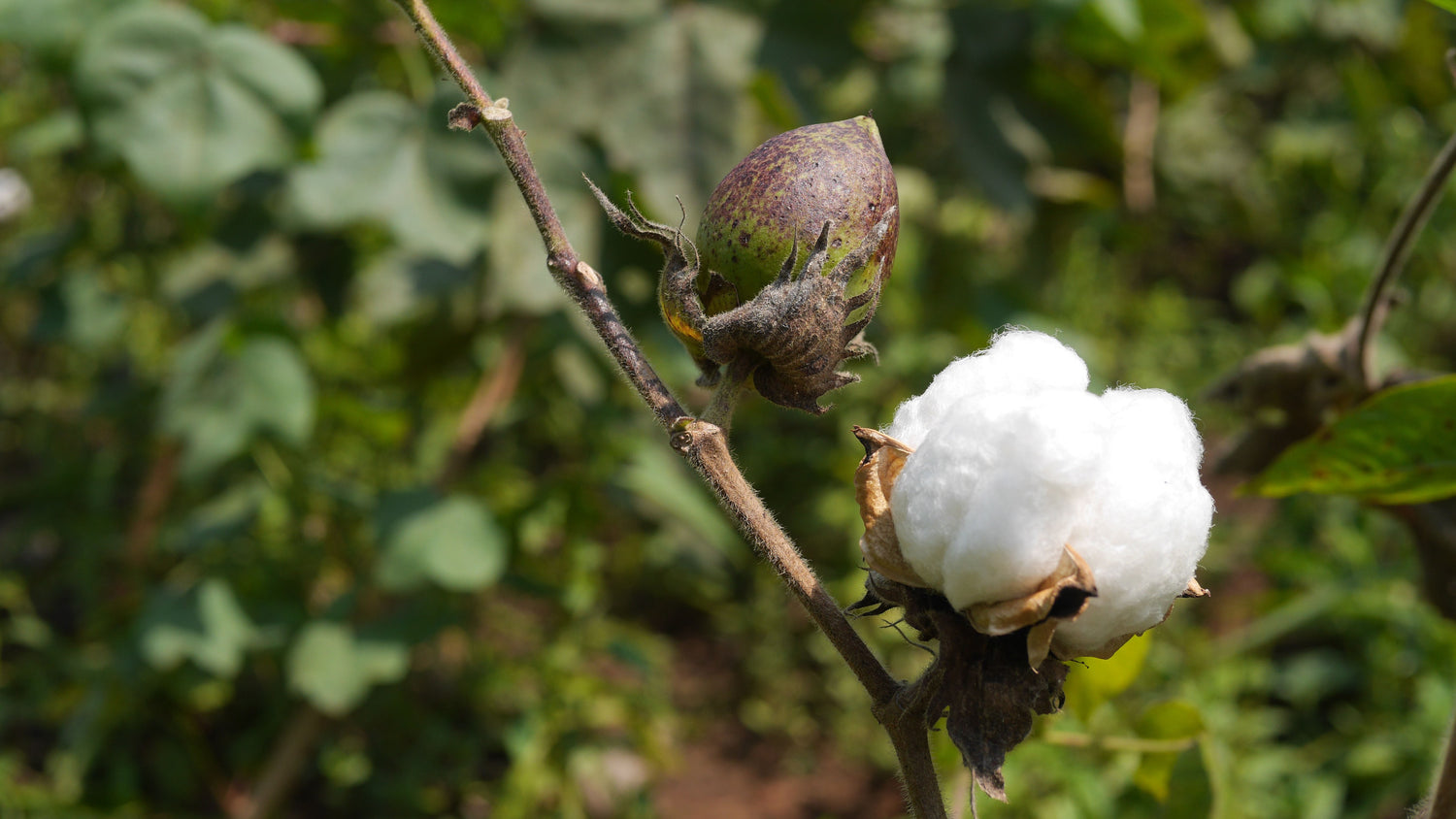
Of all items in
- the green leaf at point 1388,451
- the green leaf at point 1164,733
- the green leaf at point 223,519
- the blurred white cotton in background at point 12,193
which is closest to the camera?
the green leaf at point 1388,451

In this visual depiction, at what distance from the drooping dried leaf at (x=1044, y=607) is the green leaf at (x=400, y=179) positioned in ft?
4.14

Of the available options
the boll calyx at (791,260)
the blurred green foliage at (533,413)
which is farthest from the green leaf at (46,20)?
the boll calyx at (791,260)

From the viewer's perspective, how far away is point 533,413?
230 cm

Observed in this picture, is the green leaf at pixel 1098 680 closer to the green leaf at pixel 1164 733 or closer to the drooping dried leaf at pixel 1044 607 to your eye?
the green leaf at pixel 1164 733

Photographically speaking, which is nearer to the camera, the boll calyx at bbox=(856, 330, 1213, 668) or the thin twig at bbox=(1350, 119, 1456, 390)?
the boll calyx at bbox=(856, 330, 1213, 668)

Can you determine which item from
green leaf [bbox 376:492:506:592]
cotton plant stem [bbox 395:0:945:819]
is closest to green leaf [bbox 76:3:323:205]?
green leaf [bbox 376:492:506:592]

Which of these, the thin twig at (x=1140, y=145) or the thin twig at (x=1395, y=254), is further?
the thin twig at (x=1140, y=145)

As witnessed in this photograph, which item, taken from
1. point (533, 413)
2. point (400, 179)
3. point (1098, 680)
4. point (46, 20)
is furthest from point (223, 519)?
point (1098, 680)

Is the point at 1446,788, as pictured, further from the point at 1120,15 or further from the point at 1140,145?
the point at 1140,145

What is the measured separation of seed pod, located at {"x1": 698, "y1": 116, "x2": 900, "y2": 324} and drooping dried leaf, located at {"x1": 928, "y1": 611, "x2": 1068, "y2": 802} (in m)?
0.20

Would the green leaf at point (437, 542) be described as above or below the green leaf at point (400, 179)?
below

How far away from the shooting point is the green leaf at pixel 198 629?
172cm

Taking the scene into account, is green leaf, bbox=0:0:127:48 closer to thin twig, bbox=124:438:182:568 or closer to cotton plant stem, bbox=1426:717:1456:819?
thin twig, bbox=124:438:182:568

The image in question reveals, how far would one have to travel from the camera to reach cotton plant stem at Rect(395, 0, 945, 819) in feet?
1.88
